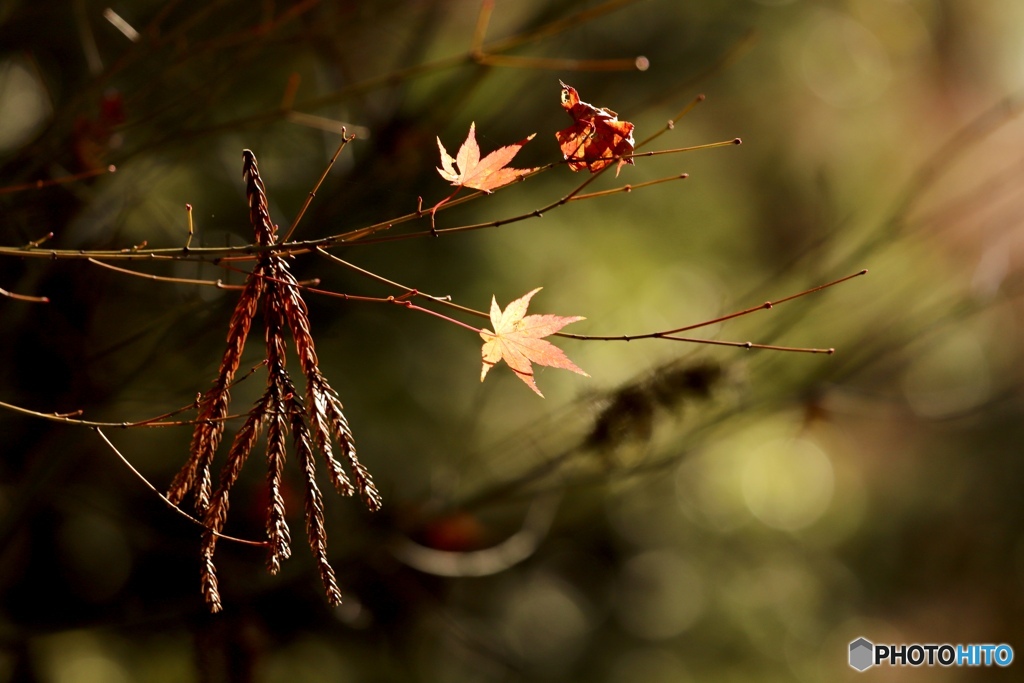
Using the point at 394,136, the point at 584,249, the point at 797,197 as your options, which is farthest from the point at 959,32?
the point at 394,136

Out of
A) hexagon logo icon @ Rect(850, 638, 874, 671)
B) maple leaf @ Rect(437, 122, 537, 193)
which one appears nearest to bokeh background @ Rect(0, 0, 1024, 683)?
maple leaf @ Rect(437, 122, 537, 193)

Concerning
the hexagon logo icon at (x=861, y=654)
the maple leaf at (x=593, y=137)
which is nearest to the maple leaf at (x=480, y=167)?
the maple leaf at (x=593, y=137)

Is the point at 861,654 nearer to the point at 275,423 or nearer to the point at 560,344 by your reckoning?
the point at 560,344

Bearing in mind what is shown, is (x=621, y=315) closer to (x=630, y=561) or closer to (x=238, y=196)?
(x=630, y=561)

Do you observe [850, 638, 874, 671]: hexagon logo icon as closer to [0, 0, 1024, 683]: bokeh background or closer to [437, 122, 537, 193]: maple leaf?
[0, 0, 1024, 683]: bokeh background

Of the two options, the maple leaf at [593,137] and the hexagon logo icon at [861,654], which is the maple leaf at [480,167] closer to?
the maple leaf at [593,137]
